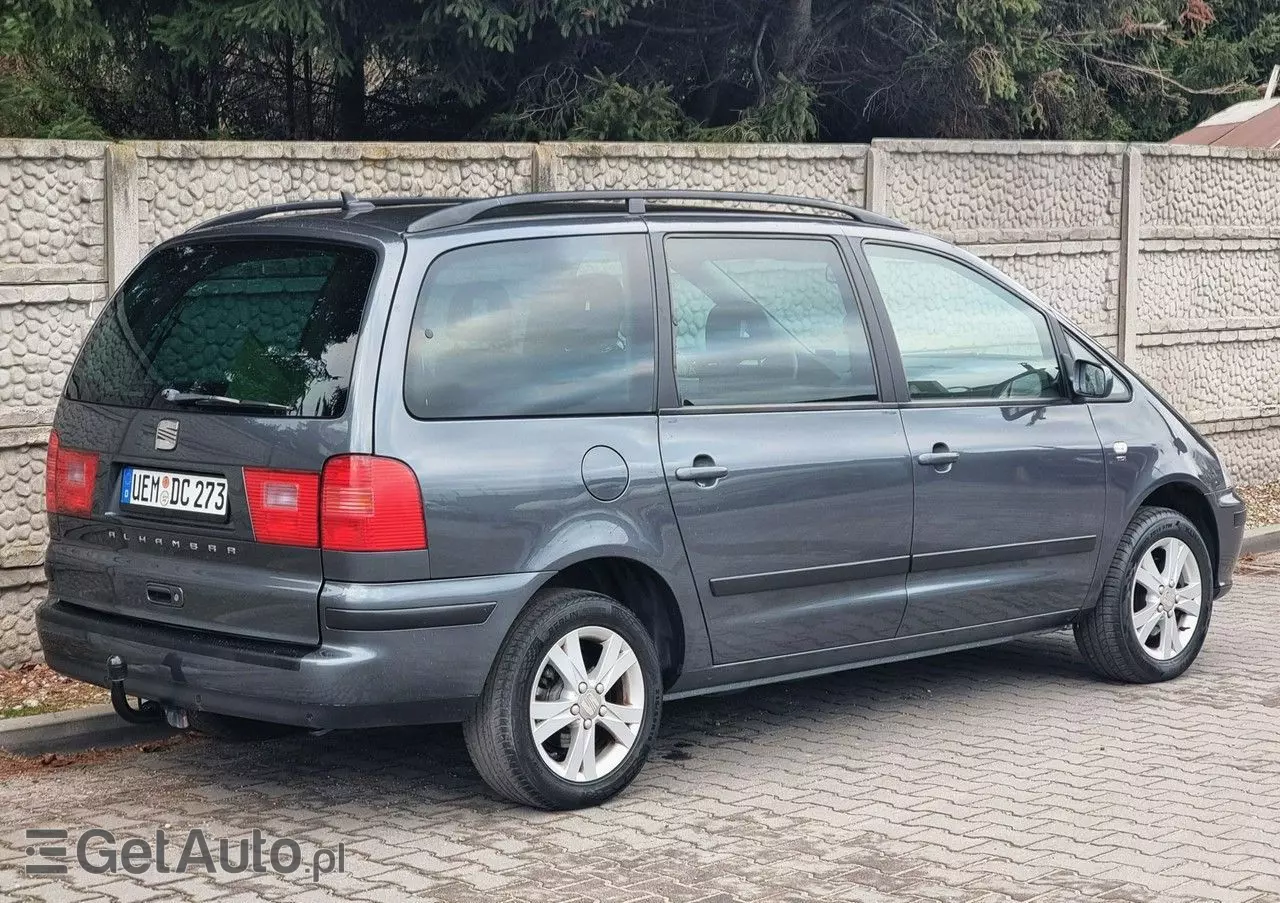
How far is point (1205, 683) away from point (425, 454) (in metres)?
3.85

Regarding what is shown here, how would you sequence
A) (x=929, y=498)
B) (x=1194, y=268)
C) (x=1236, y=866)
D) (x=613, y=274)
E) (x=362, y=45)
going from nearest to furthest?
(x=1236, y=866) < (x=613, y=274) < (x=929, y=498) < (x=362, y=45) < (x=1194, y=268)

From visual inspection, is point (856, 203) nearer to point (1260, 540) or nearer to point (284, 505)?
point (1260, 540)

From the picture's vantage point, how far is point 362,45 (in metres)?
10.3

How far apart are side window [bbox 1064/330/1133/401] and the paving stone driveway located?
1203 mm

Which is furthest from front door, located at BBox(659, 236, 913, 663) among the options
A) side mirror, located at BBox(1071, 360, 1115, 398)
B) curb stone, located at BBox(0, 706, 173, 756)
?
curb stone, located at BBox(0, 706, 173, 756)

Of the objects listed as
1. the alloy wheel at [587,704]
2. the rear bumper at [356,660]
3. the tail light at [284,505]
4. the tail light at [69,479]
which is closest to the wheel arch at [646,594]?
the alloy wheel at [587,704]

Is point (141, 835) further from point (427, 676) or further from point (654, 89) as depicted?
point (654, 89)

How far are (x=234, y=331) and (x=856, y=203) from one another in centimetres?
546

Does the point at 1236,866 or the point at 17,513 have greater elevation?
the point at 17,513

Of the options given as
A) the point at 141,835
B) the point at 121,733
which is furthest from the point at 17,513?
the point at 141,835

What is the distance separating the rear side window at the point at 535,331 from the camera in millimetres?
5191

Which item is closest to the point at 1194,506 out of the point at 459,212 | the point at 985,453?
the point at 985,453

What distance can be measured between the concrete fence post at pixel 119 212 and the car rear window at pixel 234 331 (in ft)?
5.57

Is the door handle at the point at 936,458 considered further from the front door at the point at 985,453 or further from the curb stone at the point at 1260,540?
the curb stone at the point at 1260,540
